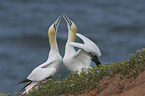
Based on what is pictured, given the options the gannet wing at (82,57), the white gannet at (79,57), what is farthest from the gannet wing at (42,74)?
the gannet wing at (82,57)

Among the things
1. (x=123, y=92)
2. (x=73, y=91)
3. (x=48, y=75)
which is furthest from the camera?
(x=48, y=75)

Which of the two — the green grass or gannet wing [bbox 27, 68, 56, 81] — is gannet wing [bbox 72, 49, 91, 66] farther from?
the green grass

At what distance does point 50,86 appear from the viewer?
6.77m

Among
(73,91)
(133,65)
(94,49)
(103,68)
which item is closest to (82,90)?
(73,91)

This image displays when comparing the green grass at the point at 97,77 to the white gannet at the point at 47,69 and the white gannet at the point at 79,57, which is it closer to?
the white gannet at the point at 47,69

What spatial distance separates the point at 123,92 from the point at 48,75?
7.88 ft

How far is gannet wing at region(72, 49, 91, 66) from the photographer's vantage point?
8198 millimetres

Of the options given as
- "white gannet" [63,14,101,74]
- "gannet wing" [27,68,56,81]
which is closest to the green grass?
"gannet wing" [27,68,56,81]

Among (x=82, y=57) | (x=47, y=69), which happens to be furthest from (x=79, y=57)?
(x=47, y=69)

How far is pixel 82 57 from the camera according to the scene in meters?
8.35

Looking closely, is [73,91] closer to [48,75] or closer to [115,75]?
[115,75]

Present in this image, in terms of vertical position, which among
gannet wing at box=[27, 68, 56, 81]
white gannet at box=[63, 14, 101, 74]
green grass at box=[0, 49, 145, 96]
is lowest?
green grass at box=[0, 49, 145, 96]

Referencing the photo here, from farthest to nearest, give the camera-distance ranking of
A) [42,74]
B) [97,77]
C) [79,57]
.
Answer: [79,57], [42,74], [97,77]

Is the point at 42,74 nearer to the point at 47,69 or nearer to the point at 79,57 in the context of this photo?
the point at 47,69
